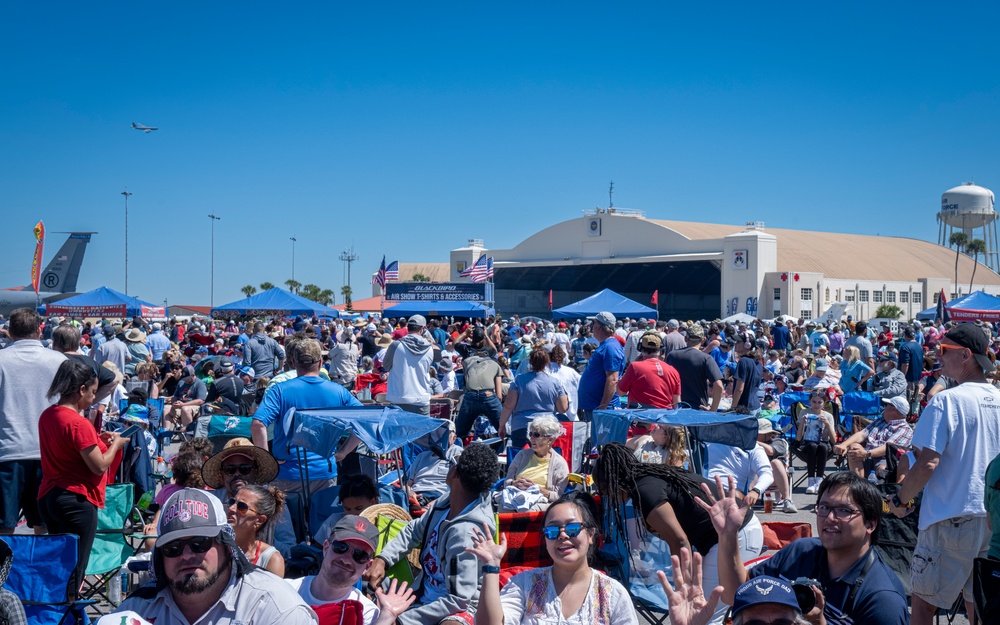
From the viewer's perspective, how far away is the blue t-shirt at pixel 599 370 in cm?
912

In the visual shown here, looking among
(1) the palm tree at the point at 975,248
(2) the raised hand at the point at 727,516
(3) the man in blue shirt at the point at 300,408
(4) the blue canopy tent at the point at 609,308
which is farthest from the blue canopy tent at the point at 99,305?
(1) the palm tree at the point at 975,248

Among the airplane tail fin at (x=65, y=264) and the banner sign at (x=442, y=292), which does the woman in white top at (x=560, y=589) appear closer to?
the banner sign at (x=442, y=292)

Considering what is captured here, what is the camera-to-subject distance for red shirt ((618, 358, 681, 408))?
831 centimetres

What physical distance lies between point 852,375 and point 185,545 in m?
12.0

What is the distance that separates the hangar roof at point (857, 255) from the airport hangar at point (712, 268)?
15 cm

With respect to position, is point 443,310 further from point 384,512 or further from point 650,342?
point 384,512

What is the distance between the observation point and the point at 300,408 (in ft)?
20.9

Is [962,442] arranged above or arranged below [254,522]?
above

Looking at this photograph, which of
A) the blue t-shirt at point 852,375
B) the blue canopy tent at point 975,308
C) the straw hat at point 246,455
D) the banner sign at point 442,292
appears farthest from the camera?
the banner sign at point 442,292

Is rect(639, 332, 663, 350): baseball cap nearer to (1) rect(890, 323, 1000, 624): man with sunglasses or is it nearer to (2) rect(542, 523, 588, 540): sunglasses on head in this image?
(1) rect(890, 323, 1000, 624): man with sunglasses

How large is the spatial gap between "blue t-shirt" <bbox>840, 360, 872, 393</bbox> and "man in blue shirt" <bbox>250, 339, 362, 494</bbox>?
8.92m

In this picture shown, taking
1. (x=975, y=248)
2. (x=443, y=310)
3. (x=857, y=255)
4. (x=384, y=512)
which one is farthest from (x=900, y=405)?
(x=975, y=248)

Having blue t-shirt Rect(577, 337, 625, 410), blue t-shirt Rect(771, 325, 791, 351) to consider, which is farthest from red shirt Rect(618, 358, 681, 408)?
blue t-shirt Rect(771, 325, 791, 351)

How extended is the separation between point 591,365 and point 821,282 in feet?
160
